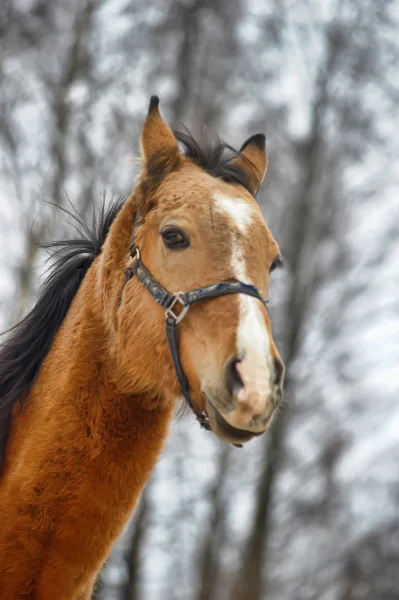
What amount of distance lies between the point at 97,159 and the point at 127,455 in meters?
7.40

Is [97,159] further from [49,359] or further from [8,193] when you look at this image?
[49,359]

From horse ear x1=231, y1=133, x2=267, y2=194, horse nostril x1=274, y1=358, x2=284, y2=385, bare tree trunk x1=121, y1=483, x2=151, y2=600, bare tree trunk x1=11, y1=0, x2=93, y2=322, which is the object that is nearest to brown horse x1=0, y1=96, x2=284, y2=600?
horse nostril x1=274, y1=358, x2=284, y2=385

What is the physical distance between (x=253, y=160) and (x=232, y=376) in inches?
71.6

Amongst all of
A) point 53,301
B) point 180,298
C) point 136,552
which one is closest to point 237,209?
point 180,298

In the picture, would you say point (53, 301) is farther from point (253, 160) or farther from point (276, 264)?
point (253, 160)

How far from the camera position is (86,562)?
9.92 feet

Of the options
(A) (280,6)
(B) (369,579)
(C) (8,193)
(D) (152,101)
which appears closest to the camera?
(D) (152,101)

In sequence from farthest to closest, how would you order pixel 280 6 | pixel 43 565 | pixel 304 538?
pixel 304 538 < pixel 280 6 < pixel 43 565

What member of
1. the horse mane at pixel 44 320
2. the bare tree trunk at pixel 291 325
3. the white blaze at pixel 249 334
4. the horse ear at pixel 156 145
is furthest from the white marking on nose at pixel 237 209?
the bare tree trunk at pixel 291 325

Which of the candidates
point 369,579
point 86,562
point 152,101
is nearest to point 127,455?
point 86,562

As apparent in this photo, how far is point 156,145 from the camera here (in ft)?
11.6

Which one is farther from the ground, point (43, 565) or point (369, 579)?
point (43, 565)

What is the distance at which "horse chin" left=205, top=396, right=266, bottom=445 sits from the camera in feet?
8.46

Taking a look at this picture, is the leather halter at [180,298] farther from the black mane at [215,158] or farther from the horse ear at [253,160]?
the horse ear at [253,160]
